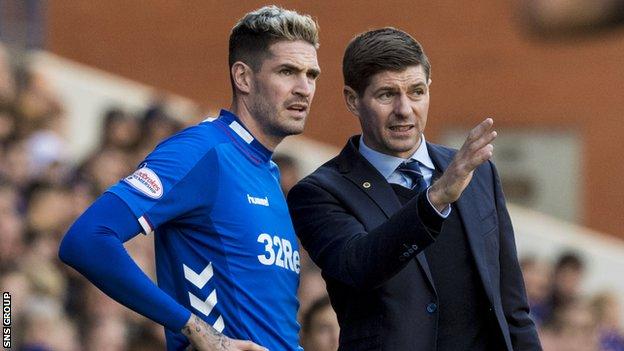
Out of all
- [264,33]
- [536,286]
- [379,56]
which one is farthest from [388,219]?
[536,286]

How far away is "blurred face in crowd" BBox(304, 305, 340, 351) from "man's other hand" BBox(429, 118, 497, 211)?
2371 millimetres

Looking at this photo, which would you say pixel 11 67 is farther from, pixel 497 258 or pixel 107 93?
pixel 497 258

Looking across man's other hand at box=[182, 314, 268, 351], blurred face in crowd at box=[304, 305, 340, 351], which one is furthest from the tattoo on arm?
blurred face in crowd at box=[304, 305, 340, 351]

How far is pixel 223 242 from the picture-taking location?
4055 millimetres

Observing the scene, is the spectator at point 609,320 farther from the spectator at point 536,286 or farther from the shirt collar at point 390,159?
the shirt collar at point 390,159

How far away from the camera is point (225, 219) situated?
4066mm

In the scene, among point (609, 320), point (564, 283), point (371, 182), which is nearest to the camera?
point (371, 182)

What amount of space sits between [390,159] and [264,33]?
56 cm

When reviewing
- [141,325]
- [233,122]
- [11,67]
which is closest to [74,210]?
[141,325]

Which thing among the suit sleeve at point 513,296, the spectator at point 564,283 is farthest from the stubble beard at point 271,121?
the spectator at point 564,283

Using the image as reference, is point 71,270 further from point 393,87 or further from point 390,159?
point 393,87

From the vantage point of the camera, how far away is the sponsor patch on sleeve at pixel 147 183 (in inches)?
154

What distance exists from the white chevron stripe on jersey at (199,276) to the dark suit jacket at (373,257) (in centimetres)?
39

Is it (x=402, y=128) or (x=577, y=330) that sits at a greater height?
(x=402, y=128)
